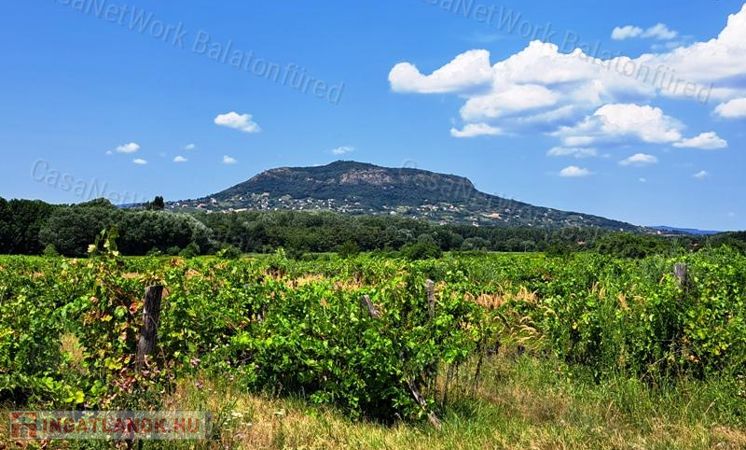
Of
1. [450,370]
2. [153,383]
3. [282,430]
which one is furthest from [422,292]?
[153,383]

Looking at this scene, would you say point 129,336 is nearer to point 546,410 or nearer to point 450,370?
point 450,370

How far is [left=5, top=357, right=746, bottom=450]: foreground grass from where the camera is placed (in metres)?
4.96

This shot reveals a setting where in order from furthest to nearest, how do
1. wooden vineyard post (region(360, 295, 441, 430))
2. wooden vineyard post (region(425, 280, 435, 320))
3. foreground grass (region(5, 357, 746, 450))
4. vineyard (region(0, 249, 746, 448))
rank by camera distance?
wooden vineyard post (region(425, 280, 435, 320))
vineyard (region(0, 249, 746, 448))
wooden vineyard post (region(360, 295, 441, 430))
foreground grass (region(5, 357, 746, 450))

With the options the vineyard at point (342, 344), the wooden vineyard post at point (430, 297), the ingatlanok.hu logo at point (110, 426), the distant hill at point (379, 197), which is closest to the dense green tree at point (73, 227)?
the vineyard at point (342, 344)

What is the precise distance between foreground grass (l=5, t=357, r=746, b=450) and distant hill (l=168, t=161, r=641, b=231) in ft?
375

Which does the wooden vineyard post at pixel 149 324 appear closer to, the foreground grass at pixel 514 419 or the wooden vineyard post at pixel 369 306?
the foreground grass at pixel 514 419

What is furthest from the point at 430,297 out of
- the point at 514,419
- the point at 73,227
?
the point at 73,227

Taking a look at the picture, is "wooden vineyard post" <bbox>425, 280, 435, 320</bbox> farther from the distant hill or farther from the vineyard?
the distant hill

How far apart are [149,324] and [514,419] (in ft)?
12.0

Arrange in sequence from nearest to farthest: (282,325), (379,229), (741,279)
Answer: (282,325), (741,279), (379,229)

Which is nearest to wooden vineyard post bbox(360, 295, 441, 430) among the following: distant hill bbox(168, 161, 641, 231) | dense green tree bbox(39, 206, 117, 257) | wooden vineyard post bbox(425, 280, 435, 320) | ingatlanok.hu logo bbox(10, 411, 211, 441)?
wooden vineyard post bbox(425, 280, 435, 320)

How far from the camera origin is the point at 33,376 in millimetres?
5434

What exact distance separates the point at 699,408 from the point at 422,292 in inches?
120

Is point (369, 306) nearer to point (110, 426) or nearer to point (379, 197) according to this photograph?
point (110, 426)
